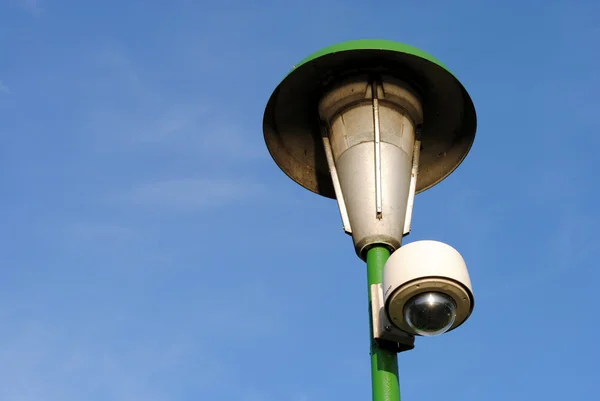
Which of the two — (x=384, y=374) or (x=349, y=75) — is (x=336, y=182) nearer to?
(x=349, y=75)

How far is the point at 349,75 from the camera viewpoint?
7516 mm

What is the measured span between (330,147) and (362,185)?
2.60 ft

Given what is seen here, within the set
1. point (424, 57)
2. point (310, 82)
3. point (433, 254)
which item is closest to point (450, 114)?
point (424, 57)

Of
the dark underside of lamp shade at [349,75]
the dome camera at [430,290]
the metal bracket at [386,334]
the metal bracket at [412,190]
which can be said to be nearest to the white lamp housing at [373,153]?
the metal bracket at [412,190]

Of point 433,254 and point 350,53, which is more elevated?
point 350,53

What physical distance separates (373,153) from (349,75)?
0.89m

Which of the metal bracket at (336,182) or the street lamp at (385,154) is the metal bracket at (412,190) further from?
the metal bracket at (336,182)

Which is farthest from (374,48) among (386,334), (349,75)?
(386,334)

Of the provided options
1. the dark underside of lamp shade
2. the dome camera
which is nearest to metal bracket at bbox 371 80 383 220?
the dark underside of lamp shade

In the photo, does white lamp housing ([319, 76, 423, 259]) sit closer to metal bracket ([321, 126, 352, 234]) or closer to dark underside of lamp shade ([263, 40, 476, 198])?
metal bracket ([321, 126, 352, 234])

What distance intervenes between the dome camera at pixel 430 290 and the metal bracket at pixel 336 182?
1457 mm

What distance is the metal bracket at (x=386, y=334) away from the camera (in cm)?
593

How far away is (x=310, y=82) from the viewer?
766 centimetres

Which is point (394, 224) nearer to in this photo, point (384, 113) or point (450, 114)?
point (384, 113)
